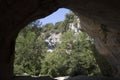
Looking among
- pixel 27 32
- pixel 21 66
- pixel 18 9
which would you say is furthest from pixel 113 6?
pixel 27 32

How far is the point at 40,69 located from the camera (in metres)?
29.2

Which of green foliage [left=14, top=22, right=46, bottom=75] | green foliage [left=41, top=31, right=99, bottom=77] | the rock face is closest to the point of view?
the rock face

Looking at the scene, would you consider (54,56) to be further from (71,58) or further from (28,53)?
(28,53)

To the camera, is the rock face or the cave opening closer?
the rock face

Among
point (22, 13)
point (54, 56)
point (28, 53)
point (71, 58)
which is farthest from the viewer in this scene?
point (54, 56)

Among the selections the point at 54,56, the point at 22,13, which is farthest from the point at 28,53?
the point at 22,13

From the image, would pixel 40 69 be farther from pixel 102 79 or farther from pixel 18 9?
pixel 18 9

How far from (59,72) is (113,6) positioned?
21.4 m

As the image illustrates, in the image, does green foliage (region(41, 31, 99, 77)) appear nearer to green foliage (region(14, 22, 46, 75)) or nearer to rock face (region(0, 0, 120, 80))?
green foliage (region(14, 22, 46, 75))

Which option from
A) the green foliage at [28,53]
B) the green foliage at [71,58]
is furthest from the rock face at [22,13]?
the green foliage at [28,53]

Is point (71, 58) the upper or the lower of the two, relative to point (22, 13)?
lower

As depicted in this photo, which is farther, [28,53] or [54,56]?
[54,56]

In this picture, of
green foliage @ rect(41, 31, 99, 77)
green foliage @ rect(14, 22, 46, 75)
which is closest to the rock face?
green foliage @ rect(41, 31, 99, 77)

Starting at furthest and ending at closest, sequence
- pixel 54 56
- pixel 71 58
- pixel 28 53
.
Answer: pixel 54 56
pixel 71 58
pixel 28 53
